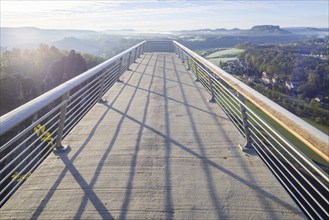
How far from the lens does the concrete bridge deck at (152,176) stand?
2.47 metres

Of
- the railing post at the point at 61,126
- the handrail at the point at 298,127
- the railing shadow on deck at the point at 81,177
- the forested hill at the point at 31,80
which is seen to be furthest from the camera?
the forested hill at the point at 31,80

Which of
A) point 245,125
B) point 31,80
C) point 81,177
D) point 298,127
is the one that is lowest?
point 31,80

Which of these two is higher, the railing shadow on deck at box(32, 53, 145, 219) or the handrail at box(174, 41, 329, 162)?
the handrail at box(174, 41, 329, 162)

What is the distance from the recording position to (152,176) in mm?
3012

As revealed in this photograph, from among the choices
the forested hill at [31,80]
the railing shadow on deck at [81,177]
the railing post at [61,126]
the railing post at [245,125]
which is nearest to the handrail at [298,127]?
the railing post at [245,125]

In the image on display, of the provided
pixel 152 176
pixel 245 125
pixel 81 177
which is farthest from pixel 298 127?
pixel 81 177

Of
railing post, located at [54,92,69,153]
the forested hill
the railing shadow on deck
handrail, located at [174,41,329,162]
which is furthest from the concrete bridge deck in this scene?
the forested hill

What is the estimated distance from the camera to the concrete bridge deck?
2.47 metres

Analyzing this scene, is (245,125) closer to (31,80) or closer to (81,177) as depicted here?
(81,177)

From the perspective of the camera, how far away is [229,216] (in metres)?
2.38

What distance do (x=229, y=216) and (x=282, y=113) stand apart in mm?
996

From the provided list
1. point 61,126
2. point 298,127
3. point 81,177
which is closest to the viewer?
point 298,127

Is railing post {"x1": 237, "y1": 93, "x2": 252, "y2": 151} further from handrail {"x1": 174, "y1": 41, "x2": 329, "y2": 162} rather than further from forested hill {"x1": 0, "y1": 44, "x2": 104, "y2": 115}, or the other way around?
forested hill {"x1": 0, "y1": 44, "x2": 104, "y2": 115}

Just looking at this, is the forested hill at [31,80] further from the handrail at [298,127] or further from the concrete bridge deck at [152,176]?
the handrail at [298,127]
